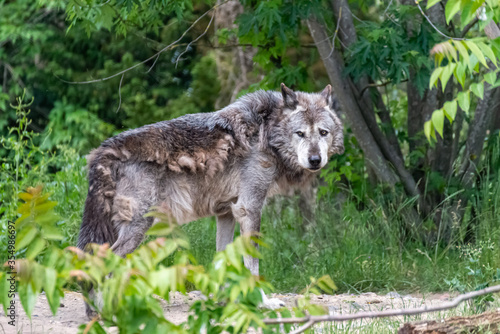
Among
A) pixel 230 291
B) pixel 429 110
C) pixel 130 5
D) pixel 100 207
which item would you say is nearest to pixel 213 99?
pixel 429 110

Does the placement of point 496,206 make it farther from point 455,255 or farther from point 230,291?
point 230,291

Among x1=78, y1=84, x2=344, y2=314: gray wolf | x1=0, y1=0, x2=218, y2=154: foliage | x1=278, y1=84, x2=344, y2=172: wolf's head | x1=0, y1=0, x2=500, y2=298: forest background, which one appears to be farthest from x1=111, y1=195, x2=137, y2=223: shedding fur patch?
x1=0, y1=0, x2=218, y2=154: foliage

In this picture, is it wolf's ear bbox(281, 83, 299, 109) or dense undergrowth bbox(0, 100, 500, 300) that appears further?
dense undergrowth bbox(0, 100, 500, 300)

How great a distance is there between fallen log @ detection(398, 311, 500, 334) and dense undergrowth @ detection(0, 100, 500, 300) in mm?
1714

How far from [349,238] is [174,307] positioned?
7.04 feet

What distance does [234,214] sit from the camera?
16.4 ft

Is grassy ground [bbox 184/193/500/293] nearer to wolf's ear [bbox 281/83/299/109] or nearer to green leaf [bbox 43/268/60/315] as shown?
wolf's ear [bbox 281/83/299/109]

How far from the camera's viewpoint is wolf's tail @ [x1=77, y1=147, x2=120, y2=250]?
14.2 feet

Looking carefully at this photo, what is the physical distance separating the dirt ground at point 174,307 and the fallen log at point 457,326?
1.09 m

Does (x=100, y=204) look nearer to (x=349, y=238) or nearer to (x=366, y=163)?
(x=349, y=238)

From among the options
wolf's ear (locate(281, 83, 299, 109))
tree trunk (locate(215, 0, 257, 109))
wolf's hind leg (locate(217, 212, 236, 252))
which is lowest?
wolf's hind leg (locate(217, 212, 236, 252))

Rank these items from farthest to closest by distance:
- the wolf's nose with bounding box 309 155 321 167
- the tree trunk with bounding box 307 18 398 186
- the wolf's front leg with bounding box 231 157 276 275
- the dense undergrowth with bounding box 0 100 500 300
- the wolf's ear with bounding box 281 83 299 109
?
1. the tree trunk with bounding box 307 18 398 186
2. the dense undergrowth with bounding box 0 100 500 300
3. the wolf's ear with bounding box 281 83 299 109
4. the wolf's front leg with bounding box 231 157 276 275
5. the wolf's nose with bounding box 309 155 321 167

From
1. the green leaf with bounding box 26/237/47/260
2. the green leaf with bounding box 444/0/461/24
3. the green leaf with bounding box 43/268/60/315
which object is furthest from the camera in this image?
the green leaf with bounding box 444/0/461/24

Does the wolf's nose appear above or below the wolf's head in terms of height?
below
